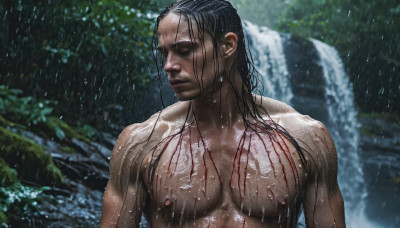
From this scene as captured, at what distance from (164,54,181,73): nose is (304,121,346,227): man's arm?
0.62 metres

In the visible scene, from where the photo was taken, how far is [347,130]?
36.8 ft

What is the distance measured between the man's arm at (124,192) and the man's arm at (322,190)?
0.69m

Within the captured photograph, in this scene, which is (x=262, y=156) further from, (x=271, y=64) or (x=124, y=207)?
(x=271, y=64)

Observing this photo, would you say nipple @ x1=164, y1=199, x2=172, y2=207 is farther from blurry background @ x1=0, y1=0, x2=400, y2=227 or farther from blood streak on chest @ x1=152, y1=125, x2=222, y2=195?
blurry background @ x1=0, y1=0, x2=400, y2=227

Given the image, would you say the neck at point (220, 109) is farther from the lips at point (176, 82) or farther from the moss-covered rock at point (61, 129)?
the moss-covered rock at point (61, 129)

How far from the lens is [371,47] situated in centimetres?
1191

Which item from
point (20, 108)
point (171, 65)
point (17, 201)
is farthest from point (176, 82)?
point (20, 108)

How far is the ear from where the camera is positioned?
6.75 ft

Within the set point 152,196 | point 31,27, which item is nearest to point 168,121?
point 152,196

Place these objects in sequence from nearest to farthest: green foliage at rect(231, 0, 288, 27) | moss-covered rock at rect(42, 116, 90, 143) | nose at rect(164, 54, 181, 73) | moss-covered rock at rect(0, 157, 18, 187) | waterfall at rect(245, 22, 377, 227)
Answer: nose at rect(164, 54, 181, 73) < moss-covered rock at rect(0, 157, 18, 187) < moss-covered rock at rect(42, 116, 90, 143) < waterfall at rect(245, 22, 377, 227) < green foliage at rect(231, 0, 288, 27)

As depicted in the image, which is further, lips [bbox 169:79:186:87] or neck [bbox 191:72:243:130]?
neck [bbox 191:72:243:130]

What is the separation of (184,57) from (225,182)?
53cm

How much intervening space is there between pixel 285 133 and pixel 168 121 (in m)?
0.51

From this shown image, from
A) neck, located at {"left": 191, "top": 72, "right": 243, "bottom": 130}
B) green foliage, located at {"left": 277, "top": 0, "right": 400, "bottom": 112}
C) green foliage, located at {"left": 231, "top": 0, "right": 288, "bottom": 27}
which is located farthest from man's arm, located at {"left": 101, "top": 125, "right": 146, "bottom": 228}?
green foliage, located at {"left": 231, "top": 0, "right": 288, "bottom": 27}
